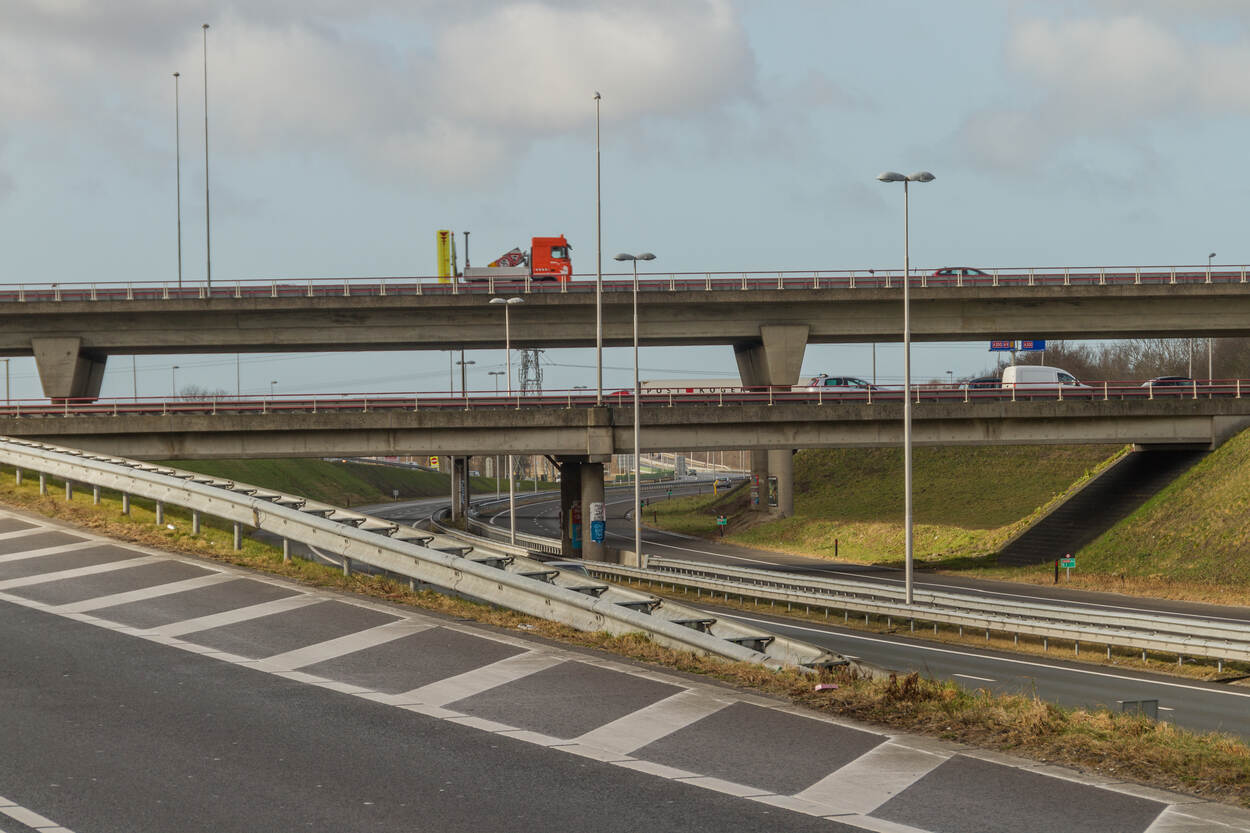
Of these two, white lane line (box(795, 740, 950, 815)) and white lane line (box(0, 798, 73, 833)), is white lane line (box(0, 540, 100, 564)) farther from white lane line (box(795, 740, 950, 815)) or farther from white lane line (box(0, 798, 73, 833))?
white lane line (box(795, 740, 950, 815))

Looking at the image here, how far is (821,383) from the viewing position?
67.3 metres

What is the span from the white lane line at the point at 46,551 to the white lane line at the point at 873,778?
40.3 feet

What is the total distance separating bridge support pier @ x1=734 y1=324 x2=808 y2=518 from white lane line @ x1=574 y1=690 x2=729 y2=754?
47.0 meters

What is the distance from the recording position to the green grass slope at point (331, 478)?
4350 inches

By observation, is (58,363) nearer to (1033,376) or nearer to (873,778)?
(1033,376)

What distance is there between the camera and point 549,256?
2926 inches

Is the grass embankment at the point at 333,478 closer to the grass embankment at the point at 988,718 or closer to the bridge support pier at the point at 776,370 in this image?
the bridge support pier at the point at 776,370

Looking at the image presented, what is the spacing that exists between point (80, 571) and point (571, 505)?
4228cm

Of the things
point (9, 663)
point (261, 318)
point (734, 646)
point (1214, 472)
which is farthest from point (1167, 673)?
point (261, 318)

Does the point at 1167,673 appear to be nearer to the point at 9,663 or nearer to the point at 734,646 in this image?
the point at 734,646

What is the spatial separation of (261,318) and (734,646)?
180 feet

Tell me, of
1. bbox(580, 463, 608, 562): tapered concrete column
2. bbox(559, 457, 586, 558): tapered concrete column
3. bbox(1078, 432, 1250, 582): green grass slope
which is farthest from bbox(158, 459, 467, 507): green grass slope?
bbox(1078, 432, 1250, 582): green grass slope

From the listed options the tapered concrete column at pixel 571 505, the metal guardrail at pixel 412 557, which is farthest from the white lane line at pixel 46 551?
the tapered concrete column at pixel 571 505

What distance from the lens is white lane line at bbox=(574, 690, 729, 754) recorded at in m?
9.13
